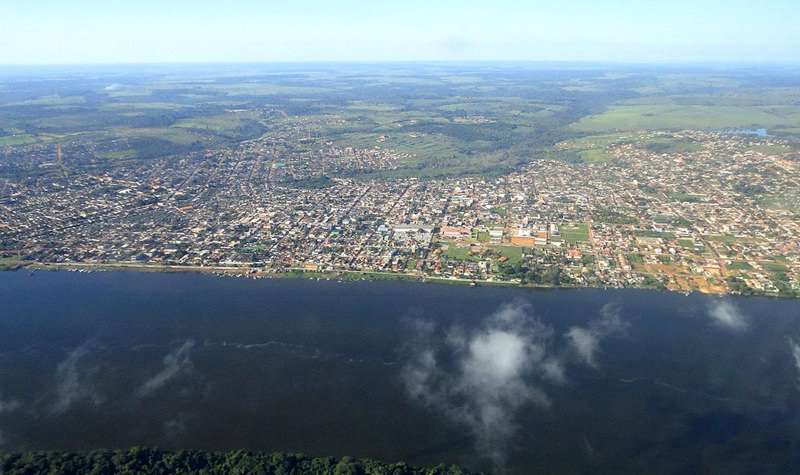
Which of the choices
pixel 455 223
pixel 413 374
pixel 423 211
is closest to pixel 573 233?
pixel 455 223

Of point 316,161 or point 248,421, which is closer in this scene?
point 248,421

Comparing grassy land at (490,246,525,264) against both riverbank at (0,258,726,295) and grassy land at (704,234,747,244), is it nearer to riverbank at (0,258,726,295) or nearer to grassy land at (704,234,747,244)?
riverbank at (0,258,726,295)

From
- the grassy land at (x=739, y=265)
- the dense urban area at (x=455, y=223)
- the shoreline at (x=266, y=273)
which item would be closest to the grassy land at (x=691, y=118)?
the dense urban area at (x=455, y=223)

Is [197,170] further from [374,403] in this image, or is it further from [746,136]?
[746,136]

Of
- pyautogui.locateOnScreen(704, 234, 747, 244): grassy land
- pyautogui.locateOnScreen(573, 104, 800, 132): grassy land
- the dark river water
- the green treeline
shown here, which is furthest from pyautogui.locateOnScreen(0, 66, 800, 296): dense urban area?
the green treeline

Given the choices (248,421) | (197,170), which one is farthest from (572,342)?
(197,170)
